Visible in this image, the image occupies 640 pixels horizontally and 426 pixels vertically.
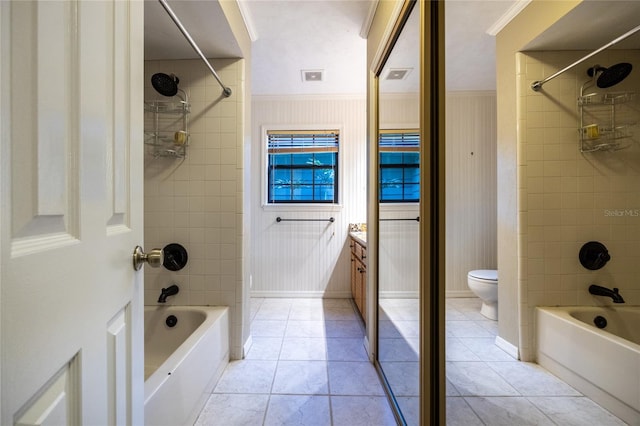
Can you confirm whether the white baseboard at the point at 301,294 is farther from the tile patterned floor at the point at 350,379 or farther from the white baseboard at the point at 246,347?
the white baseboard at the point at 246,347

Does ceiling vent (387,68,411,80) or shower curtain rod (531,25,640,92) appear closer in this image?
shower curtain rod (531,25,640,92)

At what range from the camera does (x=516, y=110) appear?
25.1 inches

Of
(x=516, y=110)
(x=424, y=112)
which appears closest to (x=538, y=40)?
(x=516, y=110)

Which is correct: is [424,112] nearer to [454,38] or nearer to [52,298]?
[454,38]

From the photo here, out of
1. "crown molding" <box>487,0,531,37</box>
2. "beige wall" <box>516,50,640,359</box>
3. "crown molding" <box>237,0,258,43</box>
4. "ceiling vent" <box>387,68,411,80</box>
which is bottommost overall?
"beige wall" <box>516,50,640,359</box>

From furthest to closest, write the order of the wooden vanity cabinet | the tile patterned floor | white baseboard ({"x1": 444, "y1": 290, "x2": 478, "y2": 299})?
the wooden vanity cabinet
white baseboard ({"x1": 444, "y1": 290, "x2": 478, "y2": 299})
the tile patterned floor

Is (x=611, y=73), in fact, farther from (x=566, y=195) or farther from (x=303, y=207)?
(x=303, y=207)

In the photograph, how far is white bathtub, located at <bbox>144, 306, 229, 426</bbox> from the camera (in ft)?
3.76

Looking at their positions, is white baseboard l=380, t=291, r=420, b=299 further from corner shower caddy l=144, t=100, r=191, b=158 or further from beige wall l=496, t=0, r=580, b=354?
corner shower caddy l=144, t=100, r=191, b=158

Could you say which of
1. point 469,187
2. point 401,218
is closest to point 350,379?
point 401,218

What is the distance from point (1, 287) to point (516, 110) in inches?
38.5

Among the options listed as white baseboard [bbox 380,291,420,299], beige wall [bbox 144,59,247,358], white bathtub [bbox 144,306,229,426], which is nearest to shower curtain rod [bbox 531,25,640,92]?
white baseboard [bbox 380,291,420,299]

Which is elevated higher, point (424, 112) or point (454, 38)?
point (454, 38)

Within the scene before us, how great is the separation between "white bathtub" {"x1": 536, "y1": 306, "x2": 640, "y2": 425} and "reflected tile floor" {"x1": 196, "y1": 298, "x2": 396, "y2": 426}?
44.8 inches
